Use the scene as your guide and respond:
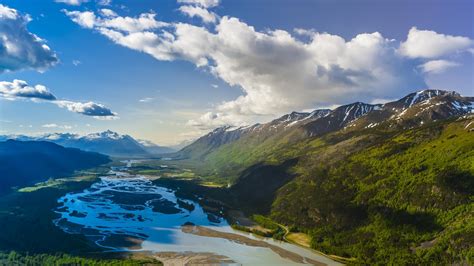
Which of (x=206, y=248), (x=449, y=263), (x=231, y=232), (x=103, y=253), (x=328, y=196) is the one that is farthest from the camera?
(x=328, y=196)

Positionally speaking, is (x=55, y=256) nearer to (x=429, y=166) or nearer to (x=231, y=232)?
(x=231, y=232)

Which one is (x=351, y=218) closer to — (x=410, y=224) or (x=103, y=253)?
(x=410, y=224)

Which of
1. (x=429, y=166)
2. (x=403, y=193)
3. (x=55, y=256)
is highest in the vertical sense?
(x=429, y=166)

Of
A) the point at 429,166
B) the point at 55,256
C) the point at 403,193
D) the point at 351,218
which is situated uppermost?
the point at 429,166

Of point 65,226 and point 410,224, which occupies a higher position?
point 410,224

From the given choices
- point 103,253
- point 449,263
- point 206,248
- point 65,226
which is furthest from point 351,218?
point 65,226

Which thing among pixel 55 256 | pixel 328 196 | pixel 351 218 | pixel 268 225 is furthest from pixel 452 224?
pixel 55 256

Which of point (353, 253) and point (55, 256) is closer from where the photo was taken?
point (55, 256)

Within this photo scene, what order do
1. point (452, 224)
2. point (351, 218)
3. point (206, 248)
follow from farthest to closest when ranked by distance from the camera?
point (351, 218) < point (206, 248) < point (452, 224)

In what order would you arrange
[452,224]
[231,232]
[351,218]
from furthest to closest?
[231,232] → [351,218] → [452,224]
